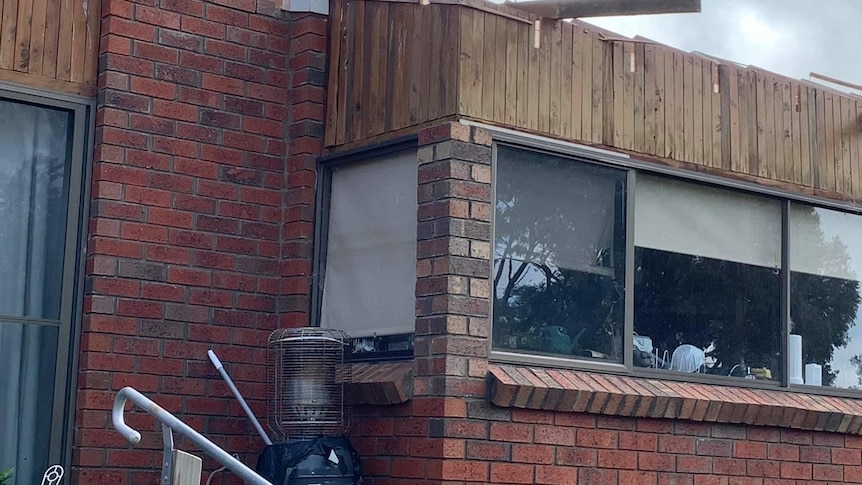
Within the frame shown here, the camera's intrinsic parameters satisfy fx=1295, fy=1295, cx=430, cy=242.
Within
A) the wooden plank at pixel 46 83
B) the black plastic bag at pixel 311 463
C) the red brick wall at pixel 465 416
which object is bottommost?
the black plastic bag at pixel 311 463

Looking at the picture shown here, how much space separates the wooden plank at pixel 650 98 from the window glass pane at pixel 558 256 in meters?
0.26

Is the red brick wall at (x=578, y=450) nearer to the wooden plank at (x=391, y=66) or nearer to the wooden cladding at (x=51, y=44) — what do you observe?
the wooden plank at (x=391, y=66)

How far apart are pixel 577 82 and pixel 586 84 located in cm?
7

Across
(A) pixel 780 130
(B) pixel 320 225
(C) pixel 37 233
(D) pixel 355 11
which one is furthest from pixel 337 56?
(A) pixel 780 130

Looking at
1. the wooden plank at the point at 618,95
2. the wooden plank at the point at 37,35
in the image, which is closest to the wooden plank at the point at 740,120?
the wooden plank at the point at 618,95

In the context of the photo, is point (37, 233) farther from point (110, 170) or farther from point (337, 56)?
point (337, 56)

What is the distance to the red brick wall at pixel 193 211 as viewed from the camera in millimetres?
6840

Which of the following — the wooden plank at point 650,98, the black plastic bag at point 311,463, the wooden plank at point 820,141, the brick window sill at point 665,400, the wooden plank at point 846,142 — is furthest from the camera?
the wooden plank at point 846,142

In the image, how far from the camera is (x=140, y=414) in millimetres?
6844

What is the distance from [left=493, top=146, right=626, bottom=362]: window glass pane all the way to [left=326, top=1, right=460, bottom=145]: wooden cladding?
0.51 meters

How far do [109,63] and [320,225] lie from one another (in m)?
1.47

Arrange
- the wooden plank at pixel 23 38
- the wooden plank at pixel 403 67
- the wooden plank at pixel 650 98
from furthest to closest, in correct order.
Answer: the wooden plank at pixel 650 98 < the wooden plank at pixel 403 67 < the wooden plank at pixel 23 38

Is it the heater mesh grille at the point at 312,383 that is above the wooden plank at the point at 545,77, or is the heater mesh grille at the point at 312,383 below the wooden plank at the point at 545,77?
below

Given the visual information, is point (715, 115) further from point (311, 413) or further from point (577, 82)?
point (311, 413)
